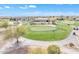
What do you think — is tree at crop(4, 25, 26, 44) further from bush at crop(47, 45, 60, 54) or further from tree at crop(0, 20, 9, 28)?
bush at crop(47, 45, 60, 54)

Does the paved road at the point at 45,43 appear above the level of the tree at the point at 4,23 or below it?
below

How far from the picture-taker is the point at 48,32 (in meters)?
0.85

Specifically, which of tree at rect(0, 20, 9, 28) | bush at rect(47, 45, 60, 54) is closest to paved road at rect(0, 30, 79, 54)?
bush at rect(47, 45, 60, 54)

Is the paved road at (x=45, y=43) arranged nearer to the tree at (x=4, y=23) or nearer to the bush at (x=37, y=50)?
the bush at (x=37, y=50)

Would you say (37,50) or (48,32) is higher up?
(48,32)

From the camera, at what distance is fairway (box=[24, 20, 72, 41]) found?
2.76 ft

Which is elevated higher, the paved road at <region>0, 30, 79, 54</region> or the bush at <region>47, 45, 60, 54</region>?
the paved road at <region>0, 30, 79, 54</region>

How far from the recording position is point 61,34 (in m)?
0.85

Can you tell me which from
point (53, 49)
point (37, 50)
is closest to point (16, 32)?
point (37, 50)

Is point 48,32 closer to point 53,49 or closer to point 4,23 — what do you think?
point 53,49

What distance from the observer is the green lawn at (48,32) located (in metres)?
0.84

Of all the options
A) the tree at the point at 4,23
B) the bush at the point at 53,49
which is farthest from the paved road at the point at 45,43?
the tree at the point at 4,23
